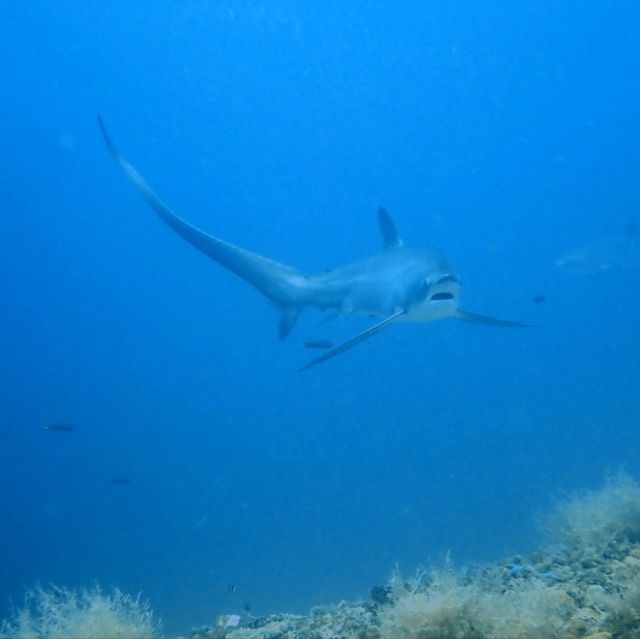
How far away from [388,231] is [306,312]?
89.9 meters

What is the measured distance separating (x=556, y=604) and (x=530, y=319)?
102934mm

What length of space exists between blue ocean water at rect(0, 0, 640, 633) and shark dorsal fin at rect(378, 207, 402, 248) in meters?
2.36

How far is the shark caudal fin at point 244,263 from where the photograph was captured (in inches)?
270

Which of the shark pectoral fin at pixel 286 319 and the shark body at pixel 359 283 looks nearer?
the shark body at pixel 359 283

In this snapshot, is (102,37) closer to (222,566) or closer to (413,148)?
(413,148)

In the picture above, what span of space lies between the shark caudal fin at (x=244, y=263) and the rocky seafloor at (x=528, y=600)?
367 cm

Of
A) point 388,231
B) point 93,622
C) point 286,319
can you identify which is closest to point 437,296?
point 388,231

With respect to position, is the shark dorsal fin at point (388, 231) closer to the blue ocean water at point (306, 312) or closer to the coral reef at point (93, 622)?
the blue ocean water at point (306, 312)

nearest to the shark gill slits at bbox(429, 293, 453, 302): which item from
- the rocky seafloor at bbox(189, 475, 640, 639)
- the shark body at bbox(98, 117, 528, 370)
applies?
the shark body at bbox(98, 117, 528, 370)

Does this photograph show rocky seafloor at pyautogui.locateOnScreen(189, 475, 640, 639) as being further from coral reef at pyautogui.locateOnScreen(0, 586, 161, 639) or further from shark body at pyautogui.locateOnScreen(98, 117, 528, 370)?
shark body at pyautogui.locateOnScreen(98, 117, 528, 370)

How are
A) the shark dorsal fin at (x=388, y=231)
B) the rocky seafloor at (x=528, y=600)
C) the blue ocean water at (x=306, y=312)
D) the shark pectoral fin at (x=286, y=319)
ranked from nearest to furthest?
1. the rocky seafloor at (x=528, y=600)
2. the shark pectoral fin at (x=286, y=319)
3. the shark dorsal fin at (x=388, y=231)
4. the blue ocean water at (x=306, y=312)

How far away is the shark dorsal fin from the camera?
8672 millimetres

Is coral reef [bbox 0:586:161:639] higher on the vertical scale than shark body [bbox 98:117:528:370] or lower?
lower

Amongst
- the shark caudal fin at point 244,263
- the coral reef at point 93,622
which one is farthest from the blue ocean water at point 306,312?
the coral reef at point 93,622
